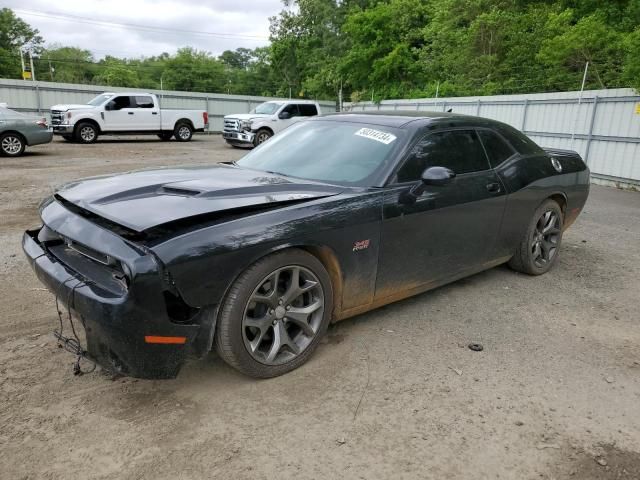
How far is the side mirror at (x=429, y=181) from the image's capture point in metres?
3.56

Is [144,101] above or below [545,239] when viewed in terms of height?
above

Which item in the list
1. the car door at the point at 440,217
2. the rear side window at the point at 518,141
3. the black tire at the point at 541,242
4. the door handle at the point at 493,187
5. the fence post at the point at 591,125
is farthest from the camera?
the fence post at the point at 591,125

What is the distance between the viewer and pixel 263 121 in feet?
57.4

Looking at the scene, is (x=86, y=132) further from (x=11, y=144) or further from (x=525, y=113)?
(x=525, y=113)

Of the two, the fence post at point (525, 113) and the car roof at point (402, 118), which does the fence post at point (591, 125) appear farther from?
the car roof at point (402, 118)

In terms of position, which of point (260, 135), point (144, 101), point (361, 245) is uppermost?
point (144, 101)

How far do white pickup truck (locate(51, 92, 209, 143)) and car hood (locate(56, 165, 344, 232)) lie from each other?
1632 centimetres

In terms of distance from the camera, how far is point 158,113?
64.5ft

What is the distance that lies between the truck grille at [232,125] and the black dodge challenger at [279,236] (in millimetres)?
13859

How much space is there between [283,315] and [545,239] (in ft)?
11.1

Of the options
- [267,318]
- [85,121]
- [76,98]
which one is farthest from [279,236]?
[76,98]

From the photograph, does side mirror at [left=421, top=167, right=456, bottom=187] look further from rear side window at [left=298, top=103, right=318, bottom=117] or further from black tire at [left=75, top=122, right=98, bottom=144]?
black tire at [left=75, top=122, right=98, bottom=144]

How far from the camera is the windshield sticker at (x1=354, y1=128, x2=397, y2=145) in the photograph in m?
3.78

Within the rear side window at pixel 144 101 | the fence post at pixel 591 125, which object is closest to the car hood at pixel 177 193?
the fence post at pixel 591 125
